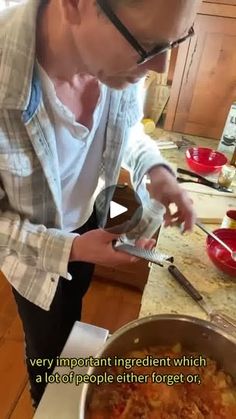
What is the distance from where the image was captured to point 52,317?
858 millimetres

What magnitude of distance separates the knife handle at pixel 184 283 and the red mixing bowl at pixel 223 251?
80mm

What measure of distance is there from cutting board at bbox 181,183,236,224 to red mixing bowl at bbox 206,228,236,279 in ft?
0.32

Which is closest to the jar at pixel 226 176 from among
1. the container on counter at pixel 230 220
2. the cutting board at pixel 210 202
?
the cutting board at pixel 210 202

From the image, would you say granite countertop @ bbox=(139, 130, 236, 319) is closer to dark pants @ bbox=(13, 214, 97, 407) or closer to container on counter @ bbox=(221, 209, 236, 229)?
container on counter @ bbox=(221, 209, 236, 229)

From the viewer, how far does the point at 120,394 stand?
0.55 meters

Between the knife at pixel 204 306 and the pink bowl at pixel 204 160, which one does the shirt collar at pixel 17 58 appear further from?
the pink bowl at pixel 204 160

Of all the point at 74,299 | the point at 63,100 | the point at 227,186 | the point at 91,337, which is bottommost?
the point at 74,299

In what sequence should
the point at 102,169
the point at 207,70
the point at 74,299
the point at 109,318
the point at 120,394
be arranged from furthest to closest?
the point at 109,318
the point at 207,70
the point at 74,299
the point at 102,169
the point at 120,394

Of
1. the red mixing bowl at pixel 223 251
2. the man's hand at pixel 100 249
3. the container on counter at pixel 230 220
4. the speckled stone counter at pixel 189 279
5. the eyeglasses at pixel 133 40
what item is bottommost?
the speckled stone counter at pixel 189 279

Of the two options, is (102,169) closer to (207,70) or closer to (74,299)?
(74,299)

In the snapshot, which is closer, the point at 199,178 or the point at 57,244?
the point at 57,244

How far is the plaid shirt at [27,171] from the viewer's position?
0.54 m

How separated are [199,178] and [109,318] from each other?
739 millimetres

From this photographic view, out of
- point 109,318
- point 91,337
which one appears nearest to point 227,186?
point 91,337
